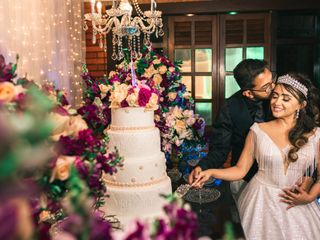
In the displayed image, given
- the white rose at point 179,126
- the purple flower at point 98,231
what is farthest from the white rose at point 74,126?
the white rose at point 179,126

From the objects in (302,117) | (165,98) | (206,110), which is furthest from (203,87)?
(302,117)

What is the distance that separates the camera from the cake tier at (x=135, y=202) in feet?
6.23

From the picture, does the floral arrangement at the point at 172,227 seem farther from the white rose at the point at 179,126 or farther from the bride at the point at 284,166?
the white rose at the point at 179,126

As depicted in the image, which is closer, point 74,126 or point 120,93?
point 74,126

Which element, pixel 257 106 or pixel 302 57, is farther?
pixel 302 57

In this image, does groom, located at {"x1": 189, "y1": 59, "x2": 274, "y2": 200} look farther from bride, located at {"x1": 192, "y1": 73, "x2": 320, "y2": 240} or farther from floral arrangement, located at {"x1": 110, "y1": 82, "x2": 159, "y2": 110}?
floral arrangement, located at {"x1": 110, "y1": 82, "x2": 159, "y2": 110}

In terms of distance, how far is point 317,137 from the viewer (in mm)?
2402

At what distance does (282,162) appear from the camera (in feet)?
7.76

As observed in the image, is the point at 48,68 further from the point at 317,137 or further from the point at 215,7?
the point at 317,137

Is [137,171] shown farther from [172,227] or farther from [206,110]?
[206,110]

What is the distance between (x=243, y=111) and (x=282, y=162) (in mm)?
608

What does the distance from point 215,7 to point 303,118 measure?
10.0 feet

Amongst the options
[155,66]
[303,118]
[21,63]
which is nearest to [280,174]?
[303,118]

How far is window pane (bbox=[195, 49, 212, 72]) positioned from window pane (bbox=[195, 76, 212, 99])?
129mm
